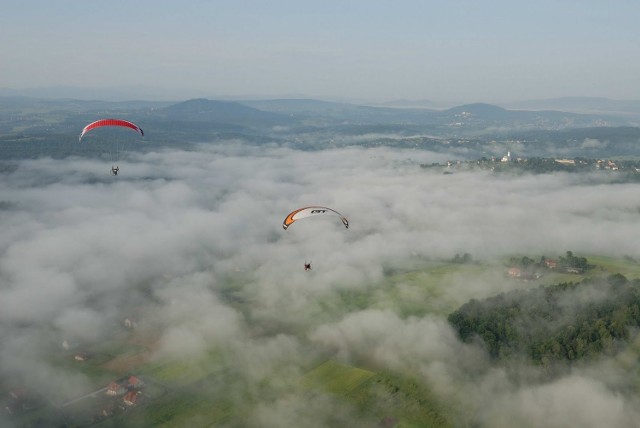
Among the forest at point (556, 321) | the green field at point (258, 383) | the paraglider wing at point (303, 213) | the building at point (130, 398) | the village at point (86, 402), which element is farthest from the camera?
the forest at point (556, 321)

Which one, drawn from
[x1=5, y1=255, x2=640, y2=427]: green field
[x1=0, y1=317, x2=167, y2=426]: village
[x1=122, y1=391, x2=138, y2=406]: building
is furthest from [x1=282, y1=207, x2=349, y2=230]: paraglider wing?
[x1=122, y1=391, x2=138, y2=406]: building

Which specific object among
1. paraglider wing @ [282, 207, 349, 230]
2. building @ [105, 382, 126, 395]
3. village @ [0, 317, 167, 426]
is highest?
paraglider wing @ [282, 207, 349, 230]

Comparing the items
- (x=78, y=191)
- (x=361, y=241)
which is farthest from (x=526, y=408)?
(x=78, y=191)

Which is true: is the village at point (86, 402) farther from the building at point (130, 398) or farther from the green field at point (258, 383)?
the green field at point (258, 383)

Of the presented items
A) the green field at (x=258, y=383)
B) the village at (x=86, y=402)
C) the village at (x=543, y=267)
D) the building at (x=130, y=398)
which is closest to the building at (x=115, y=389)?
the village at (x=86, y=402)

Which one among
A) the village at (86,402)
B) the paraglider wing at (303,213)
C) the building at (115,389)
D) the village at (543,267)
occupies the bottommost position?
the village at (86,402)

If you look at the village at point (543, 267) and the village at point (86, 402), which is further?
the village at point (543, 267)

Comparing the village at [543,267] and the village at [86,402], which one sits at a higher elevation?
the village at [543,267]

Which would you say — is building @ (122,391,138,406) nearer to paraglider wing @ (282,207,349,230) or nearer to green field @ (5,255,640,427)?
green field @ (5,255,640,427)

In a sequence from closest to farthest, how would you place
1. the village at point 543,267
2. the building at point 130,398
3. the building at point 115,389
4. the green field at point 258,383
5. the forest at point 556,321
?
the green field at point 258,383
the building at point 130,398
the building at point 115,389
the forest at point 556,321
the village at point 543,267

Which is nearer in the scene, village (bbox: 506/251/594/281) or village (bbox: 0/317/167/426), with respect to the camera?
village (bbox: 0/317/167/426)

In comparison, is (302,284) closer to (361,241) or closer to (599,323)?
(361,241)
